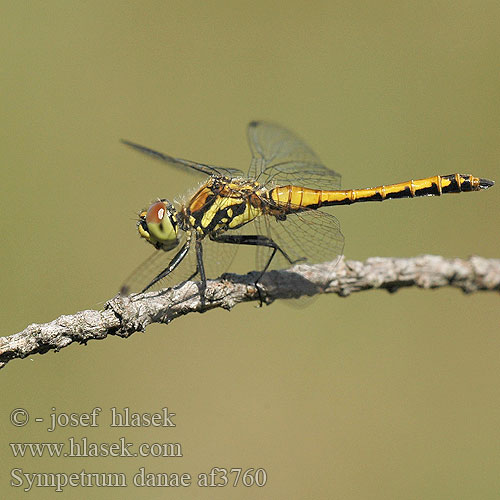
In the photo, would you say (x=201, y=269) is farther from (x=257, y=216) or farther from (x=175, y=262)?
(x=257, y=216)

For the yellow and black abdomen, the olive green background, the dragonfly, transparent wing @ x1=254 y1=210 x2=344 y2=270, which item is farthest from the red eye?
the olive green background

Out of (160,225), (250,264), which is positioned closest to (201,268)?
(160,225)

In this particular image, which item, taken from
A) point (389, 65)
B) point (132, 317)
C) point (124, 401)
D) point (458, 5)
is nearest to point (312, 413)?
point (124, 401)

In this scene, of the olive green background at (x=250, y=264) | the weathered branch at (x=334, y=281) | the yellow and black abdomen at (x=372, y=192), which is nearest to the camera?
the weathered branch at (x=334, y=281)

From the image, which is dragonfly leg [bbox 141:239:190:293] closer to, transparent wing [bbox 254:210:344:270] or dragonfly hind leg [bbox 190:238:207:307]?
dragonfly hind leg [bbox 190:238:207:307]

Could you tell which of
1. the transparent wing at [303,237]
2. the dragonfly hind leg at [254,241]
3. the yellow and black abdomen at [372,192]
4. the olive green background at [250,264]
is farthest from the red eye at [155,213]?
the olive green background at [250,264]

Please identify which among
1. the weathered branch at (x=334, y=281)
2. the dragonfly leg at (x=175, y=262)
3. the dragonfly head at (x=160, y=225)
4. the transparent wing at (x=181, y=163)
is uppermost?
the transparent wing at (x=181, y=163)

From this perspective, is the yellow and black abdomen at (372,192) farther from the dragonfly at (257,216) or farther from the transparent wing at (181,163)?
the transparent wing at (181,163)
